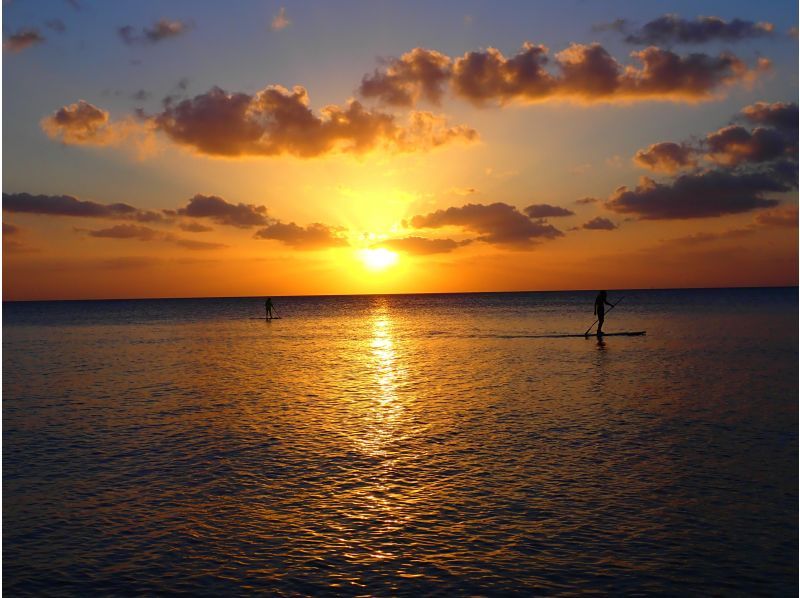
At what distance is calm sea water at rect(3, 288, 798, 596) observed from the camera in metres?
9.95

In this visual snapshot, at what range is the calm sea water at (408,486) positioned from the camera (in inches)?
392

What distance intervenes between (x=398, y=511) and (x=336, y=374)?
2200 centimetres

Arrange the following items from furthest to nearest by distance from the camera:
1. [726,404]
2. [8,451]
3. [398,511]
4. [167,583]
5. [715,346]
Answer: [715,346] < [726,404] < [8,451] < [398,511] < [167,583]

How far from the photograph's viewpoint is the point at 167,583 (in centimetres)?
968

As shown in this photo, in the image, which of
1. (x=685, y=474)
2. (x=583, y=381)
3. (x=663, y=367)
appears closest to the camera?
(x=685, y=474)

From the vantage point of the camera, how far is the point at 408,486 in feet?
45.9

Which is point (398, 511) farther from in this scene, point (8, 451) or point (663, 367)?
point (663, 367)

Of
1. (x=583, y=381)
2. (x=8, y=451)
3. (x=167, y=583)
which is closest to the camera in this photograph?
(x=167, y=583)

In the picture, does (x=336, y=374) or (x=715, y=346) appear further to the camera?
(x=715, y=346)

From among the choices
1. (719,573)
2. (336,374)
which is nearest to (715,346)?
(336,374)

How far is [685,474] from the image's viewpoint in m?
14.6

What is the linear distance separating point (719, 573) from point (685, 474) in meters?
5.12

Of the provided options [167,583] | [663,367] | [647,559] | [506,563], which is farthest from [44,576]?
[663,367]

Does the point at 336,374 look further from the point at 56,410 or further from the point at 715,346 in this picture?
the point at 715,346
